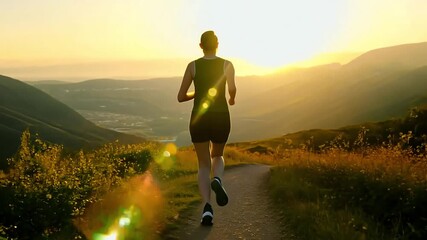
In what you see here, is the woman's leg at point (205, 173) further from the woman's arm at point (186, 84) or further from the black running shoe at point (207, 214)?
the woman's arm at point (186, 84)

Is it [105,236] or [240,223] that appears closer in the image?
→ [105,236]

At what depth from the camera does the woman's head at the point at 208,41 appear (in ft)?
22.0

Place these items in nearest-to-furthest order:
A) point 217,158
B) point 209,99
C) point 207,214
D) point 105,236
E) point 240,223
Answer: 1. point 105,236
2. point 209,99
3. point 207,214
4. point 217,158
5. point 240,223

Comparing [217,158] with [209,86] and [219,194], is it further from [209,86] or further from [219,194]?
[209,86]

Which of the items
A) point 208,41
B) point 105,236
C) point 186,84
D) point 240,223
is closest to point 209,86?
point 186,84

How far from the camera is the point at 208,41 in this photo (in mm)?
6711

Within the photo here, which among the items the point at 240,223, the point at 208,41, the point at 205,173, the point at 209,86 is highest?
the point at 208,41

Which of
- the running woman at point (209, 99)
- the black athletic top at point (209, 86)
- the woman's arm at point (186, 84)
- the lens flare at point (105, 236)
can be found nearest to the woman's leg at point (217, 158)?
the running woman at point (209, 99)

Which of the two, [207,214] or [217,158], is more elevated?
[217,158]

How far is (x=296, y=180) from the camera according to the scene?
10617 millimetres

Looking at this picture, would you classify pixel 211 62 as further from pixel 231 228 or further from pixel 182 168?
pixel 182 168

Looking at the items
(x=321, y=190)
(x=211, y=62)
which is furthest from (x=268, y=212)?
(x=211, y=62)

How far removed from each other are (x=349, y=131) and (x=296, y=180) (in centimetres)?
6544

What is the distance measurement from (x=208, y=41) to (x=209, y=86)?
2.37ft
